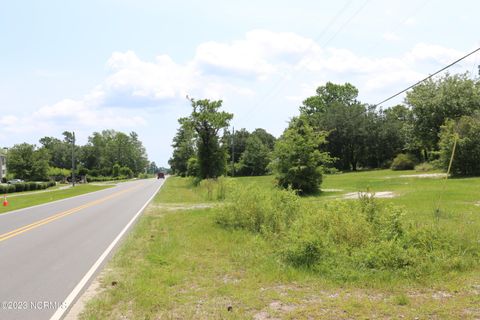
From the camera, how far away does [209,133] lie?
46.4 metres

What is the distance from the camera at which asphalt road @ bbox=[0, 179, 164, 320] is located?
20.1 feet

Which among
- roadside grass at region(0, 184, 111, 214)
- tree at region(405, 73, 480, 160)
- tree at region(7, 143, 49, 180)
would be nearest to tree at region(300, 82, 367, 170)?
tree at region(405, 73, 480, 160)

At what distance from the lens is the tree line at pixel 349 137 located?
26.8m

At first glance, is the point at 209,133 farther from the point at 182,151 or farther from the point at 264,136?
the point at 264,136

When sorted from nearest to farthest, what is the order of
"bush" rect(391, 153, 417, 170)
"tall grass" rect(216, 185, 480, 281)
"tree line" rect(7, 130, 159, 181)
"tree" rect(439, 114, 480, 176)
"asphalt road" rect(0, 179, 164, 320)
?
"asphalt road" rect(0, 179, 164, 320) → "tall grass" rect(216, 185, 480, 281) → "tree" rect(439, 114, 480, 176) → "bush" rect(391, 153, 417, 170) → "tree line" rect(7, 130, 159, 181)

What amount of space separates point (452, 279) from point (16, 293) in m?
6.83

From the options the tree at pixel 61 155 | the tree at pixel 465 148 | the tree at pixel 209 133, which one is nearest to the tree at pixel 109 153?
the tree at pixel 61 155

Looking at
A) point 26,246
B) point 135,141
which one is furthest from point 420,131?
point 135,141

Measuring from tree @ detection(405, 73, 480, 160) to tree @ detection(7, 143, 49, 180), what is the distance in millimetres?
60131

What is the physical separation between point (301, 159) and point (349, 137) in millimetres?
48999

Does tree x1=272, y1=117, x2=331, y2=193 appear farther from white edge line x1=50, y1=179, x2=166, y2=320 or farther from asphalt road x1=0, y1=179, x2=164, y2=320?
white edge line x1=50, y1=179, x2=166, y2=320

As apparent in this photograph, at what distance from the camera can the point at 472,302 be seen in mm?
5852

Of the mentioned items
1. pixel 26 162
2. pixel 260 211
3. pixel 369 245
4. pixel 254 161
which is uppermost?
pixel 26 162

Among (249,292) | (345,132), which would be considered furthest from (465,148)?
(345,132)
